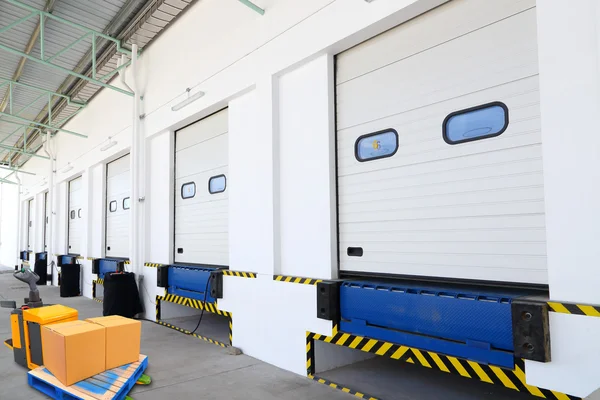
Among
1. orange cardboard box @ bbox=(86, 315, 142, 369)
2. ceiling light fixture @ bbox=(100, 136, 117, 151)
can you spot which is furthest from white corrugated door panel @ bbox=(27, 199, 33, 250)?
orange cardboard box @ bbox=(86, 315, 142, 369)

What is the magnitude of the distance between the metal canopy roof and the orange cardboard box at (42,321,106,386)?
5.46 m

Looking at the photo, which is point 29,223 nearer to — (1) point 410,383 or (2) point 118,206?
(2) point 118,206

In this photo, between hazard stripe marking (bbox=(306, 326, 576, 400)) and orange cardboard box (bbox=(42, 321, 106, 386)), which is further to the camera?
orange cardboard box (bbox=(42, 321, 106, 386))

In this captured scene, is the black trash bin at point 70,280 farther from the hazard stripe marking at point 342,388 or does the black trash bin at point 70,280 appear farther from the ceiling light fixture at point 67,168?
the hazard stripe marking at point 342,388

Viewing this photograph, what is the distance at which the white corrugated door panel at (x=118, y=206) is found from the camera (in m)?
10.5

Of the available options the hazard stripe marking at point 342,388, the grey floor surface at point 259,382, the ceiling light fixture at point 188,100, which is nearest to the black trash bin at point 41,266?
the grey floor surface at point 259,382

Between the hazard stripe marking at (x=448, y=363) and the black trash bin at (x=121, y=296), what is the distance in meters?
4.97

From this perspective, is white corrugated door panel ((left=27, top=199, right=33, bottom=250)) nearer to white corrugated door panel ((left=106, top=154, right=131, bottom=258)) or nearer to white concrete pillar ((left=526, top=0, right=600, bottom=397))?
white corrugated door panel ((left=106, top=154, right=131, bottom=258))

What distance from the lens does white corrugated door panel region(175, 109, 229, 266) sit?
6.87m

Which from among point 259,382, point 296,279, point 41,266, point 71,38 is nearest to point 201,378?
point 259,382

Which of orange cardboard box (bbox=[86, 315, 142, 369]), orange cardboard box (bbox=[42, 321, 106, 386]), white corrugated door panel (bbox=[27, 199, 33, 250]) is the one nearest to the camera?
orange cardboard box (bbox=[42, 321, 106, 386])

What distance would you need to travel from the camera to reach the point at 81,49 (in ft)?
31.6

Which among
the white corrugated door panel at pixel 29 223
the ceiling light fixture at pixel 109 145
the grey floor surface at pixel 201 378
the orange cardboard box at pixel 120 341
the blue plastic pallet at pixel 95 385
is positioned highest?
the ceiling light fixture at pixel 109 145

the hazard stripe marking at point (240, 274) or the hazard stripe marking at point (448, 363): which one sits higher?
the hazard stripe marking at point (240, 274)
